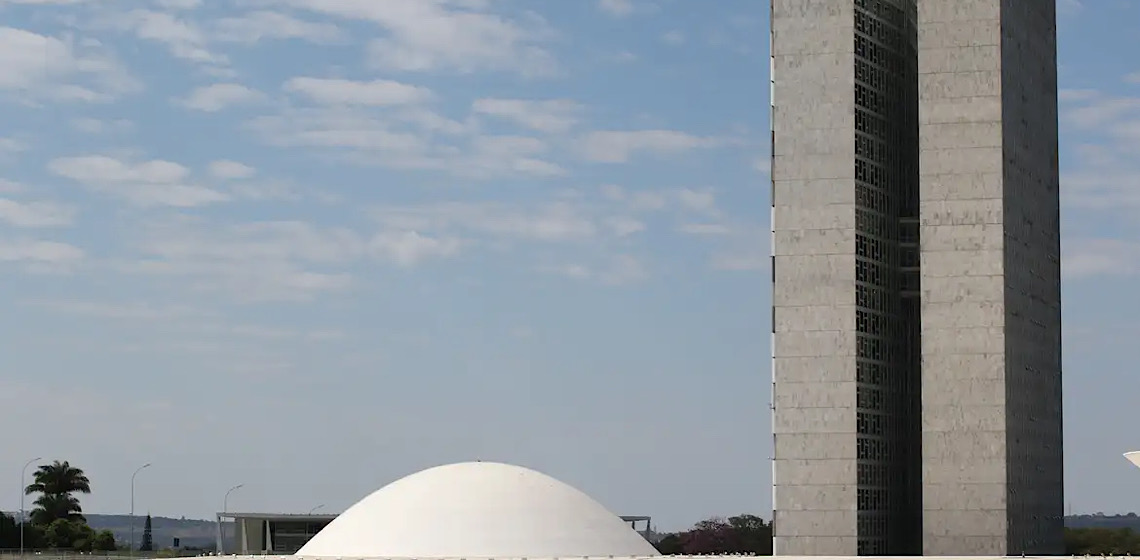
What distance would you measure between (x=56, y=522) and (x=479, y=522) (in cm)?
7127

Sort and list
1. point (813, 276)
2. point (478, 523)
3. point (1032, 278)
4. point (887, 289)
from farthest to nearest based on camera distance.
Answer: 1. point (1032, 278)
2. point (887, 289)
3. point (813, 276)
4. point (478, 523)

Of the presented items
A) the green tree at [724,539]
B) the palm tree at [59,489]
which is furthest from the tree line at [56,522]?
the green tree at [724,539]

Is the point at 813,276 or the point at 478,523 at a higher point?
the point at 813,276

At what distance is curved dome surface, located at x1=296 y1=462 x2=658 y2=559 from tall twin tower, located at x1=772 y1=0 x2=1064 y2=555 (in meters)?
12.8

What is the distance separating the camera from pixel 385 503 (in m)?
117

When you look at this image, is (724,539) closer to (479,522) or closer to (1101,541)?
(1101,541)

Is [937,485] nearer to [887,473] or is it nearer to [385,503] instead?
[887,473]

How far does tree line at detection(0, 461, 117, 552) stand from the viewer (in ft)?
530

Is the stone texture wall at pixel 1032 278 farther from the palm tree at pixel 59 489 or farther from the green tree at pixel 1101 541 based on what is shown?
the palm tree at pixel 59 489

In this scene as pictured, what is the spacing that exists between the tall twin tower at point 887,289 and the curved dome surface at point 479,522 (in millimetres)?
12832

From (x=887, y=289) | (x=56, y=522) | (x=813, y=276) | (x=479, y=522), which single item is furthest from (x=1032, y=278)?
(x=56, y=522)

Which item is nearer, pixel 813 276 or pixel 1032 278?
pixel 813 276

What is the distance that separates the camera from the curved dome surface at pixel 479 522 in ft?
356

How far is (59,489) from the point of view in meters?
181
